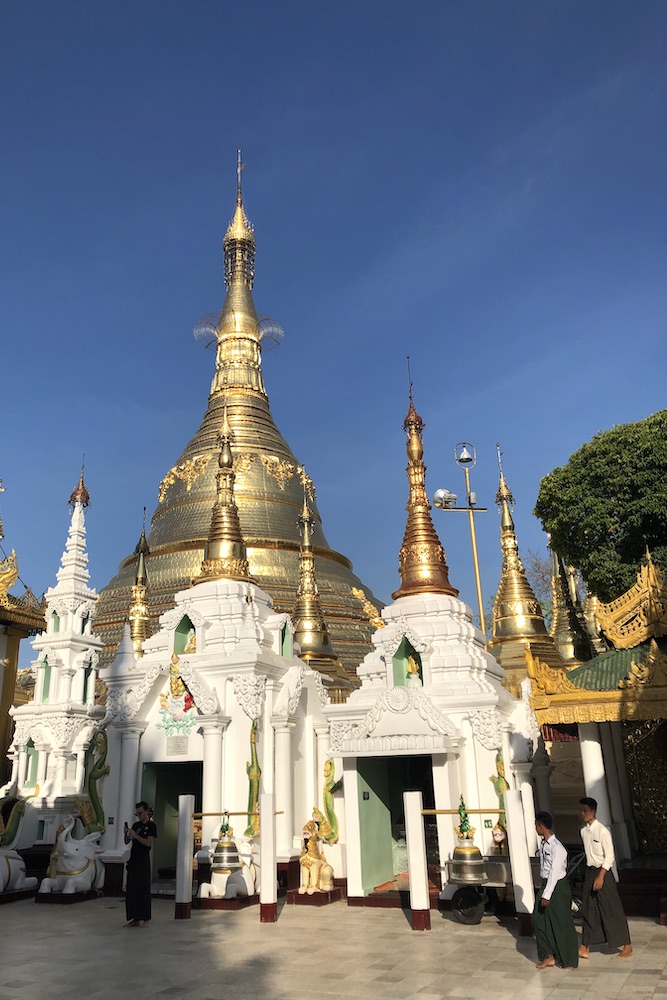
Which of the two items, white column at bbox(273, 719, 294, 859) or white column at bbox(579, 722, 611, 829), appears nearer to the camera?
white column at bbox(579, 722, 611, 829)

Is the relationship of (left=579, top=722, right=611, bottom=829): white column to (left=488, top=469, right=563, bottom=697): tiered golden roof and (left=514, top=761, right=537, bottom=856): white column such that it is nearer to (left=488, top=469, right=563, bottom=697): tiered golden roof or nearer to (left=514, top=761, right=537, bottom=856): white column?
(left=514, top=761, right=537, bottom=856): white column

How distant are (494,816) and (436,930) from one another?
2.96 meters

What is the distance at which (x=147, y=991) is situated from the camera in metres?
6.92

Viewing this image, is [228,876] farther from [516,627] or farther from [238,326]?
[238,326]

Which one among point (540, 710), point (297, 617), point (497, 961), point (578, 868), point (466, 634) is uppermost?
point (297, 617)

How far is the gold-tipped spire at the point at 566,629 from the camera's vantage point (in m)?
25.2

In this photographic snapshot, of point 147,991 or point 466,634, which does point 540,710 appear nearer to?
point 466,634

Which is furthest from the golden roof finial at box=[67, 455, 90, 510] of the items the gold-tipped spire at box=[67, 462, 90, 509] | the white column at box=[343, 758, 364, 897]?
the white column at box=[343, 758, 364, 897]

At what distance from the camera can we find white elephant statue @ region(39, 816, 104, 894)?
13000mm

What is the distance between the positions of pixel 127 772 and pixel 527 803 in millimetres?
7878

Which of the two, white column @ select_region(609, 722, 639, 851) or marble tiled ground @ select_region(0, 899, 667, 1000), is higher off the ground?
white column @ select_region(609, 722, 639, 851)

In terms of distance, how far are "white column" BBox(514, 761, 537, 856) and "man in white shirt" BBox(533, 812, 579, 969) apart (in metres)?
1.99

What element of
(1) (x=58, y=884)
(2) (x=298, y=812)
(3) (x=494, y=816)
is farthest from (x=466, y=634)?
(1) (x=58, y=884)

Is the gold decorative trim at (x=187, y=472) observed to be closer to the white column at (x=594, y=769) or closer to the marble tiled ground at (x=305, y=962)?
the marble tiled ground at (x=305, y=962)
